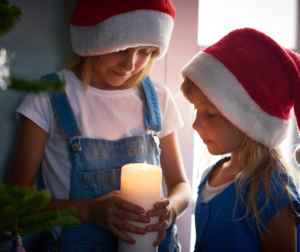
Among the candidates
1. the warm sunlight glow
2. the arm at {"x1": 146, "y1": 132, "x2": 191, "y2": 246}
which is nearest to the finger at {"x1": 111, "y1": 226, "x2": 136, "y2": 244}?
the arm at {"x1": 146, "y1": 132, "x2": 191, "y2": 246}

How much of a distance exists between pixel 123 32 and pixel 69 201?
544mm

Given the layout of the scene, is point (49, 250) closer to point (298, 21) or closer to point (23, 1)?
point (23, 1)

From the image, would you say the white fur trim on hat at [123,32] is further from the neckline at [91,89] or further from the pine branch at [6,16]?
the pine branch at [6,16]

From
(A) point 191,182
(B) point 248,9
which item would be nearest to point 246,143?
(A) point 191,182

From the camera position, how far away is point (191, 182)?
129 centimetres

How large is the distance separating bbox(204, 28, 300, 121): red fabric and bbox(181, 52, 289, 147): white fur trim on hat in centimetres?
2

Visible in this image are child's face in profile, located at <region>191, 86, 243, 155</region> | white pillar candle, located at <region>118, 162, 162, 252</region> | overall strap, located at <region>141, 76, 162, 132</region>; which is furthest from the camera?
overall strap, located at <region>141, 76, 162, 132</region>

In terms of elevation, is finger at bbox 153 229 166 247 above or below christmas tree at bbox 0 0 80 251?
below

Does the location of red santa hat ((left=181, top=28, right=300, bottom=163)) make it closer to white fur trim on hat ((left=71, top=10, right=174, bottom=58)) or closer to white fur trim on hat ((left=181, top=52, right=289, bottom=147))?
white fur trim on hat ((left=181, top=52, right=289, bottom=147))

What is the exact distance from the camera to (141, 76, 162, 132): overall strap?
1010 mm

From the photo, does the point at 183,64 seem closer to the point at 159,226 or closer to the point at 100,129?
the point at 100,129

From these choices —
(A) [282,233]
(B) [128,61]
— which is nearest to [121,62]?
(B) [128,61]

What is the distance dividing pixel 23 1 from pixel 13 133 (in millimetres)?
462

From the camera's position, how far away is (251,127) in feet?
2.67
